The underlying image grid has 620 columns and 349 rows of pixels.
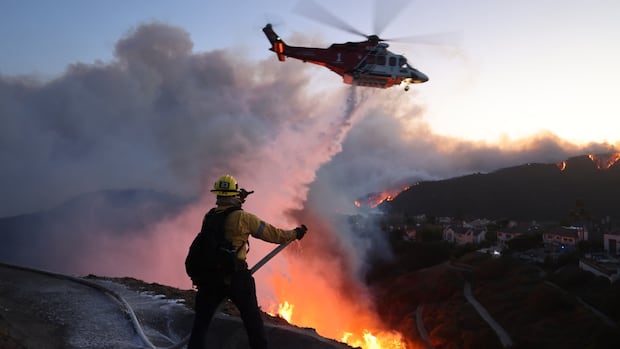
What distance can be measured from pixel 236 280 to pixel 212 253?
1.27 ft

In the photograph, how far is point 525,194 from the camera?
106 metres

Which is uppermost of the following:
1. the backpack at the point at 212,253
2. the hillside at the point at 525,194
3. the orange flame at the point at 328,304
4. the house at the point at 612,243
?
the hillside at the point at 525,194

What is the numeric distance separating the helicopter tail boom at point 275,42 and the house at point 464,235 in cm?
5364

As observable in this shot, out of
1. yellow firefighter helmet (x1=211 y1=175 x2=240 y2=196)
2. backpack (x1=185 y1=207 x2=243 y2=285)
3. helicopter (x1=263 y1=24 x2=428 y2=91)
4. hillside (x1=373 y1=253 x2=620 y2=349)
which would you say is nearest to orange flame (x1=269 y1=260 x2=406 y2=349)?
hillside (x1=373 y1=253 x2=620 y2=349)

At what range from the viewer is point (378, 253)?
207 ft

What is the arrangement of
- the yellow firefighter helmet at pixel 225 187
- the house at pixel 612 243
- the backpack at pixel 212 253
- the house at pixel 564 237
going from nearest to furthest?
1. the backpack at pixel 212 253
2. the yellow firefighter helmet at pixel 225 187
3. the house at pixel 612 243
4. the house at pixel 564 237

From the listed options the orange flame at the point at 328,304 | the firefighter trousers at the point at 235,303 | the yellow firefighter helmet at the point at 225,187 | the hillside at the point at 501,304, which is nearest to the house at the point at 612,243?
the hillside at the point at 501,304

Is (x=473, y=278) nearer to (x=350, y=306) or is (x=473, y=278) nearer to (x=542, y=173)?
(x=350, y=306)

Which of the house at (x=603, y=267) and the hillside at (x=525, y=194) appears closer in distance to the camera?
the house at (x=603, y=267)

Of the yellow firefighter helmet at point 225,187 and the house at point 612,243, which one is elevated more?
the house at point 612,243

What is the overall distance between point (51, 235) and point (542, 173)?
11239cm

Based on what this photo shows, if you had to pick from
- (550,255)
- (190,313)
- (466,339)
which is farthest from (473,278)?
(190,313)

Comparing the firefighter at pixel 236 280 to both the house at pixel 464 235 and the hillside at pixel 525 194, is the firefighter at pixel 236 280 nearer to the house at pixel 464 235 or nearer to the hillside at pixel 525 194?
the house at pixel 464 235

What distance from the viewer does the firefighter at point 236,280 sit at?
4.70m
